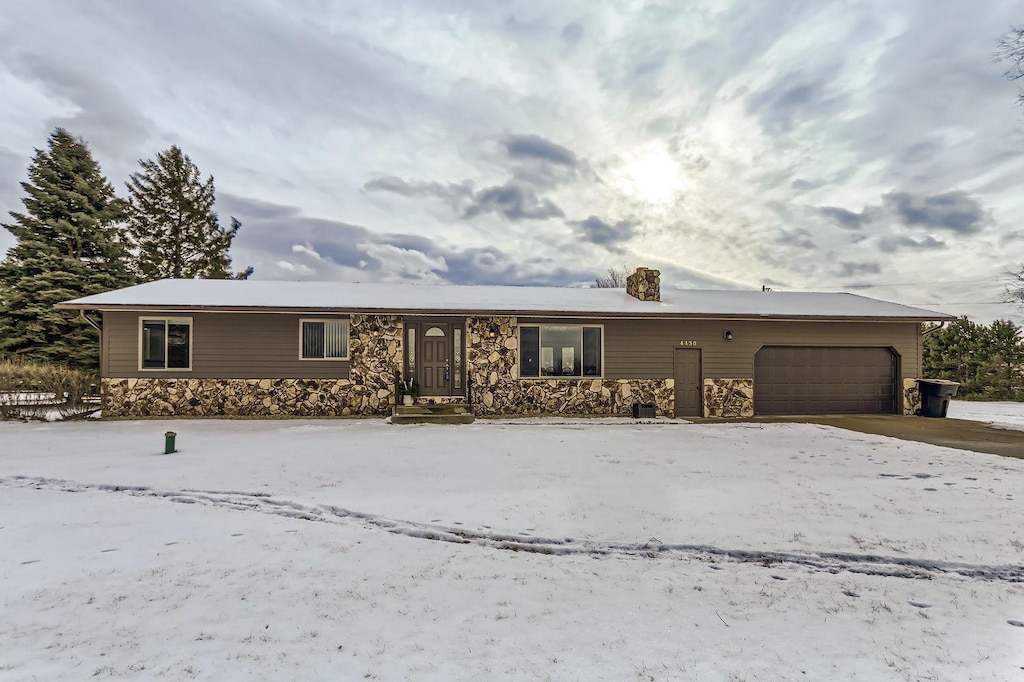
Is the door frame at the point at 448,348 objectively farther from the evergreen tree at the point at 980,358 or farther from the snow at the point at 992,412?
the evergreen tree at the point at 980,358

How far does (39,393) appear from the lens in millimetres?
12344

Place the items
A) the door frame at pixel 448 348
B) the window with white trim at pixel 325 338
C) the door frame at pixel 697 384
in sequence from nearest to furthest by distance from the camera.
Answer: the window with white trim at pixel 325 338
the door frame at pixel 448 348
the door frame at pixel 697 384

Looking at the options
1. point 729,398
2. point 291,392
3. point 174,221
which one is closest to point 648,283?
point 729,398

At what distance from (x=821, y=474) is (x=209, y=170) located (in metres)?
31.0

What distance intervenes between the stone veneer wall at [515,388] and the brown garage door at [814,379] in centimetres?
359

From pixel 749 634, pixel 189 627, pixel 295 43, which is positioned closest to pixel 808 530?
pixel 749 634

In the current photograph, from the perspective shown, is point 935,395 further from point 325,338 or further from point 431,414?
point 325,338

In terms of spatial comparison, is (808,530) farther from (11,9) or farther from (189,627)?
(11,9)

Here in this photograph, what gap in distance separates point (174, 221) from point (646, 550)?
29.9 m

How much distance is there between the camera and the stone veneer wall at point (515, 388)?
43.7 ft

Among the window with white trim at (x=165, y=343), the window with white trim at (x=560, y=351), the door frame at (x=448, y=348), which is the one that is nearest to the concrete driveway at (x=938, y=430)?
the window with white trim at (x=560, y=351)

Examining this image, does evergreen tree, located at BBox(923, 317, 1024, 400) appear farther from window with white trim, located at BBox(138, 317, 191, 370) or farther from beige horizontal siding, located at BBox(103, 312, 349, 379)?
window with white trim, located at BBox(138, 317, 191, 370)

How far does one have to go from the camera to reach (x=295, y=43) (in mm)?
12828

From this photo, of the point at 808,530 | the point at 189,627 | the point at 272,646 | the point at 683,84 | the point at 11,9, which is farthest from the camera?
the point at 683,84
